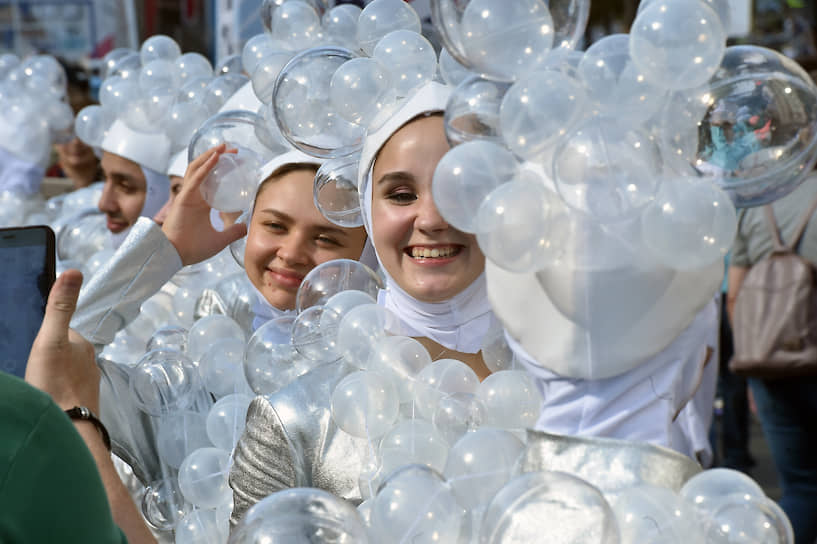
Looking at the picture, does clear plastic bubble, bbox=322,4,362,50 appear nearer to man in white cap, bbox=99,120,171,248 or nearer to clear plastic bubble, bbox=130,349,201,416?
clear plastic bubble, bbox=130,349,201,416

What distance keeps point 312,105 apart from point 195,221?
794mm

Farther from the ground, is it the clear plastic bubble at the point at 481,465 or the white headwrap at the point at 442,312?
the clear plastic bubble at the point at 481,465

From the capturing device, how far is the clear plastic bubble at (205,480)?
2.32 m

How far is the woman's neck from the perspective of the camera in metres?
2.24

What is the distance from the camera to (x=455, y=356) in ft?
7.39

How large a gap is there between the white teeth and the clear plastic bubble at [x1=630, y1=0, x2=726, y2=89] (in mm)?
839

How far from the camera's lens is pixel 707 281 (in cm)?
139

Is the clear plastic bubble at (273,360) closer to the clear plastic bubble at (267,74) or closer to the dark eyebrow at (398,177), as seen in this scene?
the dark eyebrow at (398,177)

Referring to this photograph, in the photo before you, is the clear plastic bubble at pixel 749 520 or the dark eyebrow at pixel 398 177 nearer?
the clear plastic bubble at pixel 749 520

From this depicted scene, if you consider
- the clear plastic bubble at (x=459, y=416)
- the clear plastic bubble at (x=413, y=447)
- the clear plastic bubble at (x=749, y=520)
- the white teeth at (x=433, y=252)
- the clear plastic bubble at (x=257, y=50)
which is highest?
the clear plastic bubble at (x=749, y=520)

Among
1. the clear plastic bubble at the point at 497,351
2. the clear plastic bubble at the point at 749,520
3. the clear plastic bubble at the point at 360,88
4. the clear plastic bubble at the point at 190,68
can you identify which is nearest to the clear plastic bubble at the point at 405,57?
the clear plastic bubble at the point at 360,88

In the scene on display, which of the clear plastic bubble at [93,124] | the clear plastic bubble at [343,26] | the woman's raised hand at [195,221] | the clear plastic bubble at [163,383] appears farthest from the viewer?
the clear plastic bubble at [93,124]

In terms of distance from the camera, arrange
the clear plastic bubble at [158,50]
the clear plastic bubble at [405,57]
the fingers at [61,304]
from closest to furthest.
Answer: the fingers at [61,304] → the clear plastic bubble at [405,57] → the clear plastic bubble at [158,50]

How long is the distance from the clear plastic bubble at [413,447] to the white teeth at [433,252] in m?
0.43
